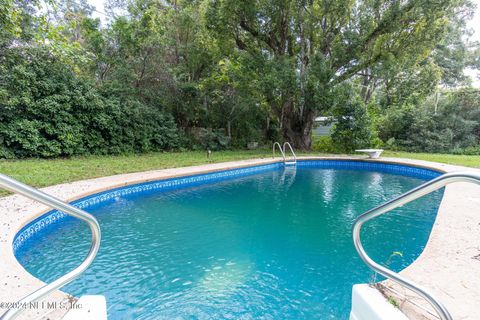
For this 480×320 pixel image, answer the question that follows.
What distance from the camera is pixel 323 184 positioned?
754 cm

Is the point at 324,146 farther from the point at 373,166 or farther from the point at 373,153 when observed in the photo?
the point at 373,166

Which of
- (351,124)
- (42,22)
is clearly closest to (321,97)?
(351,124)

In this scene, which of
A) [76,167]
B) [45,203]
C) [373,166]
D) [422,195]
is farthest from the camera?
[373,166]

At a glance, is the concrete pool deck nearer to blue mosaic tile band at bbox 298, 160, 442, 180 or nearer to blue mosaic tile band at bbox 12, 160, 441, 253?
blue mosaic tile band at bbox 12, 160, 441, 253

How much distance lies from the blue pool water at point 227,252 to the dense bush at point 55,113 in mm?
4070

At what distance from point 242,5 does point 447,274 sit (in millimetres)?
9814

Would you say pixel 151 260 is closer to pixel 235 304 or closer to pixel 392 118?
pixel 235 304

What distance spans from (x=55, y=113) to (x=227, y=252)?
7171 mm

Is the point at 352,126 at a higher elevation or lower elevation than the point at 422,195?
higher

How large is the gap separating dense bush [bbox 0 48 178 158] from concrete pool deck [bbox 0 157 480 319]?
352cm

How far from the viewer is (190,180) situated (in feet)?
23.5

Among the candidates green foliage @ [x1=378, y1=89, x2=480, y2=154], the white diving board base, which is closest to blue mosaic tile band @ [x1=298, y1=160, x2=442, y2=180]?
the white diving board base

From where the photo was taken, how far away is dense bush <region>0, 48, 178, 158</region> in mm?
7133

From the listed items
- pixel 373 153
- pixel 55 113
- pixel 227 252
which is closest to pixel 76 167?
pixel 55 113
